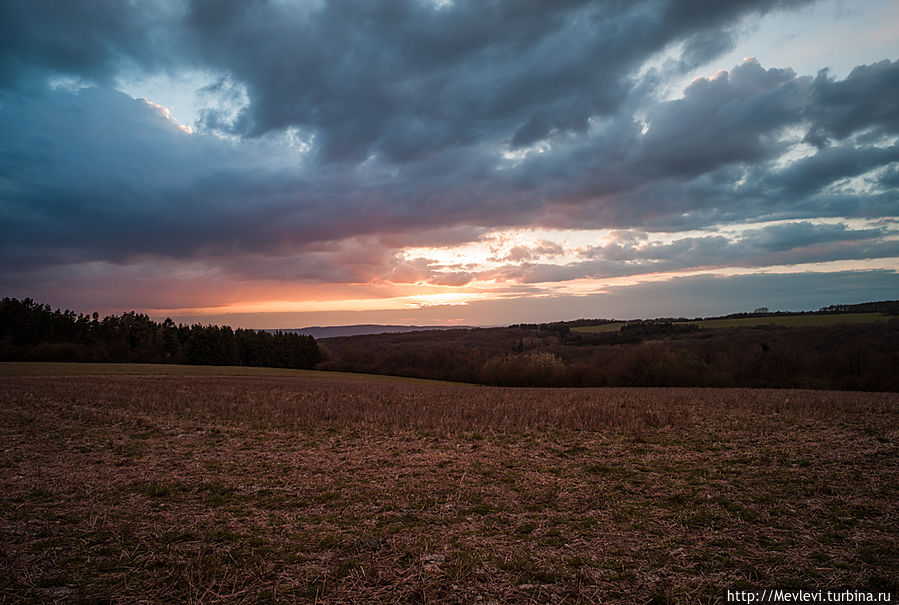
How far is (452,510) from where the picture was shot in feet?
24.1

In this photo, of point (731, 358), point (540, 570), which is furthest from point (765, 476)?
point (731, 358)

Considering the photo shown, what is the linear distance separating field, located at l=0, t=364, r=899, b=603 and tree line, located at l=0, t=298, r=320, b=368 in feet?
224

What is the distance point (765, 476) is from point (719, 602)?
216 inches

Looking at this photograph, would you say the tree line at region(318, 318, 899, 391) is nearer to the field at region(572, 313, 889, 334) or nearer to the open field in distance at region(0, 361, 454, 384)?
the field at region(572, 313, 889, 334)

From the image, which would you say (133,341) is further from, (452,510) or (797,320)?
(797,320)

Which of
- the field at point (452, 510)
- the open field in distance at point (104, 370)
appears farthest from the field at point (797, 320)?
the field at point (452, 510)

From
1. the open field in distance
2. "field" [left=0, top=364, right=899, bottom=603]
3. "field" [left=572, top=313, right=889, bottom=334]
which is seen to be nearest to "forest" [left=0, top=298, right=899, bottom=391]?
"field" [left=572, top=313, right=889, bottom=334]

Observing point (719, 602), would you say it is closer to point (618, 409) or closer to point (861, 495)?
point (861, 495)

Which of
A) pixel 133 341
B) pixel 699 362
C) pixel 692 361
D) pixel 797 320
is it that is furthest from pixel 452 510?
pixel 797 320

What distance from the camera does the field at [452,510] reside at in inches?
194

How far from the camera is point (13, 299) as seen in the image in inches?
2685

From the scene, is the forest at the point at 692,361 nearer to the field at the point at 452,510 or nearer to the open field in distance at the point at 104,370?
the open field in distance at the point at 104,370

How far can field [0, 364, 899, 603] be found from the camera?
493 centimetres

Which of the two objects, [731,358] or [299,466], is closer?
[299,466]
